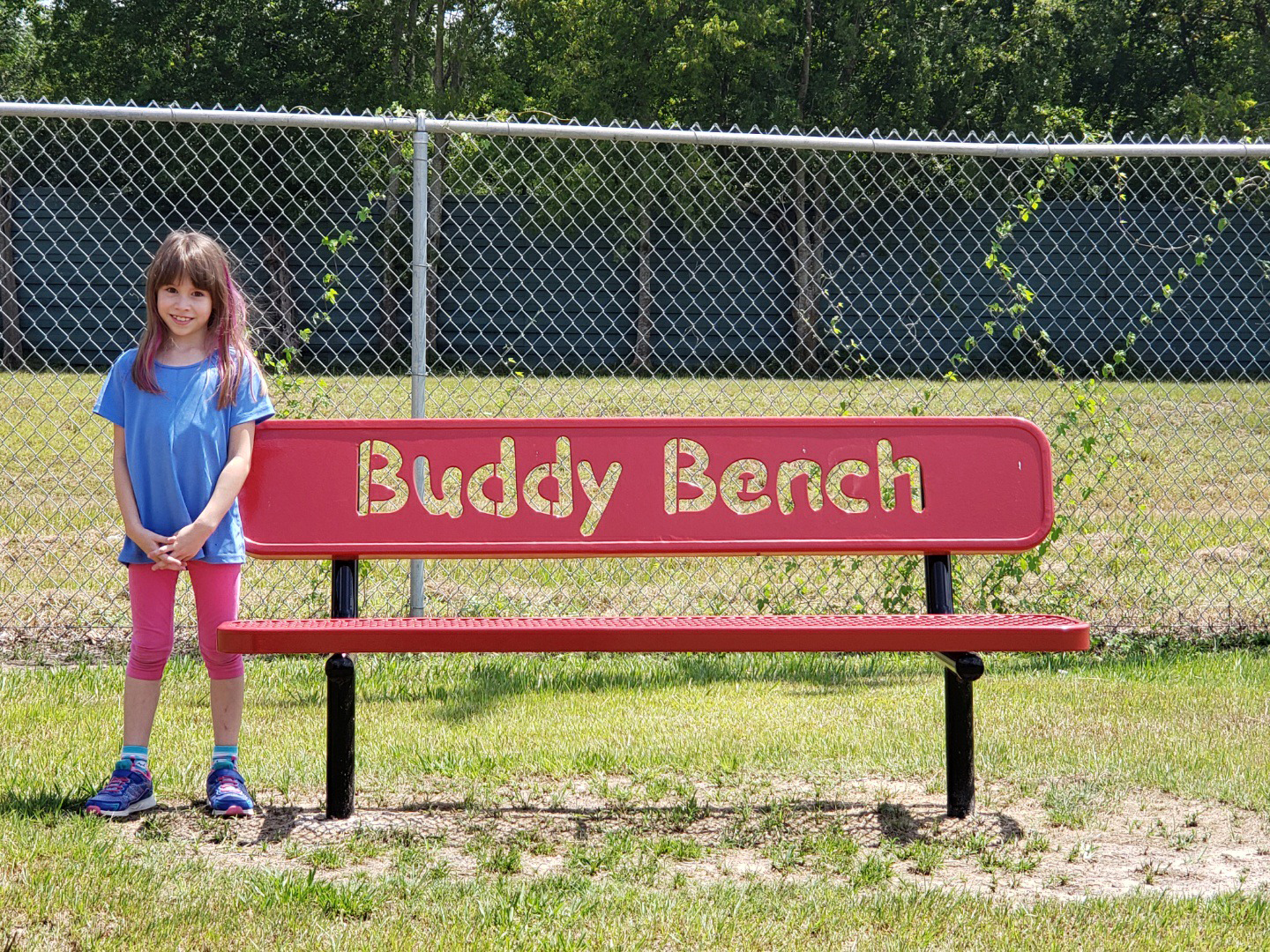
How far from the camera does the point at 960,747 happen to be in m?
3.00

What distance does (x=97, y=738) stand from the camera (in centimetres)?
354

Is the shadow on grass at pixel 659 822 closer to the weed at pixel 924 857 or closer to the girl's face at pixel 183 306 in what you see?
the weed at pixel 924 857

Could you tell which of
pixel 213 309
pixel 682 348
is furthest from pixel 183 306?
pixel 682 348

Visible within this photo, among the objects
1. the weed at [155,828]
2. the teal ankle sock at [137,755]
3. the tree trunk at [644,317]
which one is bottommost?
the weed at [155,828]

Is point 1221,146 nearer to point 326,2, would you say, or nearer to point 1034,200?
point 1034,200

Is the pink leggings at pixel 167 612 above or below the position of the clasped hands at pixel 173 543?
below

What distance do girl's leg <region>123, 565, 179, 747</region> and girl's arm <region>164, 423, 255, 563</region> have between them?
15cm

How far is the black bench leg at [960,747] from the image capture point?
299 cm

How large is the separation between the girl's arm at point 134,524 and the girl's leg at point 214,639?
11cm

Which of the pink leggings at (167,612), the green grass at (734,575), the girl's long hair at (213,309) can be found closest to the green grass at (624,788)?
the pink leggings at (167,612)

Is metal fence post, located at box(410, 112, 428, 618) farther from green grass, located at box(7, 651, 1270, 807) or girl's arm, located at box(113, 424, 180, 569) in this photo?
girl's arm, located at box(113, 424, 180, 569)

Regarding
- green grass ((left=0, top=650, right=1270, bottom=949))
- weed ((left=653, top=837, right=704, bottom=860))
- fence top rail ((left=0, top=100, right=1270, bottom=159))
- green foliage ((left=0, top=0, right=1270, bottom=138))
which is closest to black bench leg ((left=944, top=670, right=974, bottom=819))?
green grass ((left=0, top=650, right=1270, bottom=949))

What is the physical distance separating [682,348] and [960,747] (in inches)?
449

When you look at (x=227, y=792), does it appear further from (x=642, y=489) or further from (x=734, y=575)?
(x=734, y=575)
